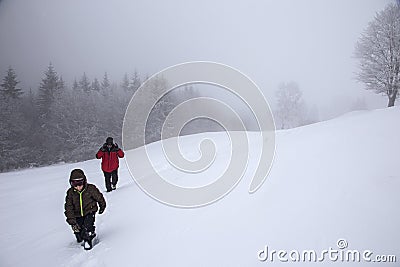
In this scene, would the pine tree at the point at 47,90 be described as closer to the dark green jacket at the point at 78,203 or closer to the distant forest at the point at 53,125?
the distant forest at the point at 53,125

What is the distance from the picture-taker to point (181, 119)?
35.0m

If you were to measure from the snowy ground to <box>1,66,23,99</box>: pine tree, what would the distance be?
4295 cm

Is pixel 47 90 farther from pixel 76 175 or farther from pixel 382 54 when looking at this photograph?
pixel 382 54

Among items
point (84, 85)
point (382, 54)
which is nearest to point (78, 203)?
point (382, 54)

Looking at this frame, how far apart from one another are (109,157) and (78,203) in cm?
416

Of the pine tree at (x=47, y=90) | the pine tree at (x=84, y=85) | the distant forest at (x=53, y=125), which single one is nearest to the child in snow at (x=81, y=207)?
the distant forest at (x=53, y=125)

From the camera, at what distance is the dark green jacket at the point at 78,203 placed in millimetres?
5215

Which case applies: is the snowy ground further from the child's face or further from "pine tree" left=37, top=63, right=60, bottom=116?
"pine tree" left=37, top=63, right=60, bottom=116

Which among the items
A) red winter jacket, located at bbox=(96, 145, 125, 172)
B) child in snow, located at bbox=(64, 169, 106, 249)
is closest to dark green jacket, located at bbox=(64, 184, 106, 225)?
child in snow, located at bbox=(64, 169, 106, 249)

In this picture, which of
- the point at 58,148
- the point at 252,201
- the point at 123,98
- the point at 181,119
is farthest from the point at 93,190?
the point at 123,98

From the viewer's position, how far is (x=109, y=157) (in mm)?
9312

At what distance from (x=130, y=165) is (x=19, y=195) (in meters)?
6.89

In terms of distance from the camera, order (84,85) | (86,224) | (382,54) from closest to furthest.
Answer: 1. (86,224)
2. (382,54)
3. (84,85)

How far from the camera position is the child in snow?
5.21 metres
